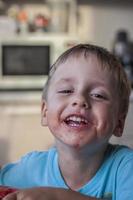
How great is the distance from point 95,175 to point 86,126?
0.12 metres

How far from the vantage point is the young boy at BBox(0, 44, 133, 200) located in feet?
1.99

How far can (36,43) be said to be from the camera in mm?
2230

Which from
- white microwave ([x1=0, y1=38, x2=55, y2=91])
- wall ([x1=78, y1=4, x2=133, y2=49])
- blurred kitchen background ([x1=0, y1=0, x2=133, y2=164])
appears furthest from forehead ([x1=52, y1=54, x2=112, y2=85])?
wall ([x1=78, y1=4, x2=133, y2=49])

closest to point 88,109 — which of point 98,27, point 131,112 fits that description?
point 131,112

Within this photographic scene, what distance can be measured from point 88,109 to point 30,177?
0.67ft

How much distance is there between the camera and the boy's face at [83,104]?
0.60 metres

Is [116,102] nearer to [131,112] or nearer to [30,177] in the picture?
[30,177]

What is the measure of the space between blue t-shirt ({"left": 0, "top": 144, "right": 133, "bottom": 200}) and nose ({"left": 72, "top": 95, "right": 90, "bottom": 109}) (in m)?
0.12

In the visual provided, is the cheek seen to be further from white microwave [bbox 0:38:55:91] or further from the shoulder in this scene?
white microwave [bbox 0:38:55:91]

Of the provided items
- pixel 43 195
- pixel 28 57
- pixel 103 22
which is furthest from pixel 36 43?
pixel 43 195

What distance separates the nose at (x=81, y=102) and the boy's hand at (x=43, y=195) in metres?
0.13

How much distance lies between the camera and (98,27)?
105 inches

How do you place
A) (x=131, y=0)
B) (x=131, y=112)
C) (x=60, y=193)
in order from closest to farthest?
(x=60, y=193)
(x=131, y=112)
(x=131, y=0)

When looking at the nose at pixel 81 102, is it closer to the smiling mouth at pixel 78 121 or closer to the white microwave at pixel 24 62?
the smiling mouth at pixel 78 121
